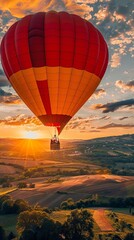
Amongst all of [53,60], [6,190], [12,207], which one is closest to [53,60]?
[53,60]

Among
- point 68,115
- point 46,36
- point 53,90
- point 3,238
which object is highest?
point 46,36

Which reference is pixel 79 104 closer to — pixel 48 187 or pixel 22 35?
pixel 22 35

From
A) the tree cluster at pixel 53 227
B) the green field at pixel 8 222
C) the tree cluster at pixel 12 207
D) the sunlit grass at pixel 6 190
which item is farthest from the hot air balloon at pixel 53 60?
the sunlit grass at pixel 6 190

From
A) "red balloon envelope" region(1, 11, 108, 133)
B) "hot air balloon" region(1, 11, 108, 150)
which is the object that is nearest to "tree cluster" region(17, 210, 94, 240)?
"hot air balloon" region(1, 11, 108, 150)

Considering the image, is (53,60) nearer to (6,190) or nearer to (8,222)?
(8,222)

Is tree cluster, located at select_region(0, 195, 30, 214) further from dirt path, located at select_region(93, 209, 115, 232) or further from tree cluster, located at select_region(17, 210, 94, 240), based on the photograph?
tree cluster, located at select_region(17, 210, 94, 240)

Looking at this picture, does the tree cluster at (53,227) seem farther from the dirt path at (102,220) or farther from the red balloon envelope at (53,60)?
the red balloon envelope at (53,60)

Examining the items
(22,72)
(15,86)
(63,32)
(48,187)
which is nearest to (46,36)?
(63,32)
